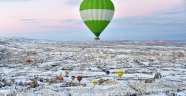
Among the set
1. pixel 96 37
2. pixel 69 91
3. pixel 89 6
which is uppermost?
pixel 89 6

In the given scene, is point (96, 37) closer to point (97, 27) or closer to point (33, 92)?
point (97, 27)

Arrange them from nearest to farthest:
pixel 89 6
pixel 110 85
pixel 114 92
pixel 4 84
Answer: pixel 114 92 < pixel 110 85 < pixel 4 84 < pixel 89 6

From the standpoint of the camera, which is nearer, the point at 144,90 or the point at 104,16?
the point at 144,90

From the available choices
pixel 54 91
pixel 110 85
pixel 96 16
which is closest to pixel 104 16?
pixel 96 16

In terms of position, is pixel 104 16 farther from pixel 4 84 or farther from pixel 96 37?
pixel 4 84

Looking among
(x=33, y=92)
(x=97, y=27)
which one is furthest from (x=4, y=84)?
(x=97, y=27)

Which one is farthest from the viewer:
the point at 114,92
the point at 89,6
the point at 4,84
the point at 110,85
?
the point at 89,6

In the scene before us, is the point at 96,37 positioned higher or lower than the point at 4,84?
higher
